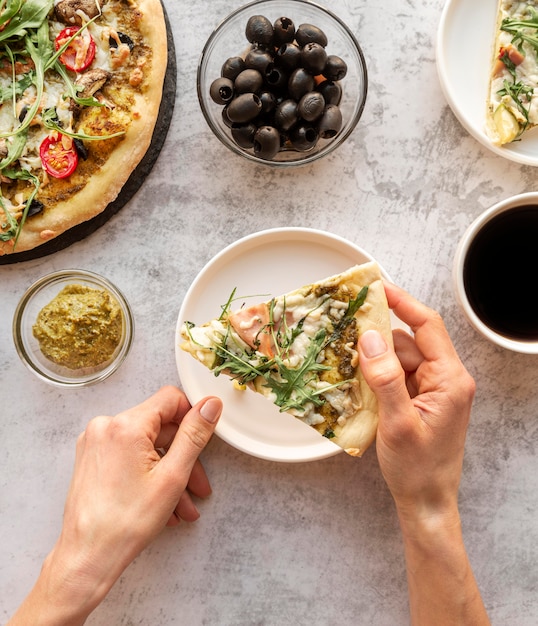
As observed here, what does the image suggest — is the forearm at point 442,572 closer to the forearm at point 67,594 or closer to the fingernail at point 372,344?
the fingernail at point 372,344

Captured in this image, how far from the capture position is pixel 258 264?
2.03 m

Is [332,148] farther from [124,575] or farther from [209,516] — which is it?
[124,575]

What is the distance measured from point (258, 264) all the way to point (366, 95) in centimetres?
63

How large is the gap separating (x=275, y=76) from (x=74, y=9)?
0.63 metres

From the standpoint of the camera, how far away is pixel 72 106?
76.3 inches

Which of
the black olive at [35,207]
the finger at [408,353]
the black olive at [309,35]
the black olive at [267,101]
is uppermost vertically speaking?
the black olive at [309,35]

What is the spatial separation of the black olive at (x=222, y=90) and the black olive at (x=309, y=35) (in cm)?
24

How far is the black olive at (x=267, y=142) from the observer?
6.10 feet

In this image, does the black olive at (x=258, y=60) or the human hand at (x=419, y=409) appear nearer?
the human hand at (x=419, y=409)

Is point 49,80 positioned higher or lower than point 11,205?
higher

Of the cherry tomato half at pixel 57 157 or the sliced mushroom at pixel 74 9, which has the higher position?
the sliced mushroom at pixel 74 9

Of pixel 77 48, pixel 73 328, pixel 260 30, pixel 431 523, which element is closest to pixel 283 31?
pixel 260 30

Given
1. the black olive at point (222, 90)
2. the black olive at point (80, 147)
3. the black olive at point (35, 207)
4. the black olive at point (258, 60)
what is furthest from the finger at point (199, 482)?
the black olive at point (258, 60)

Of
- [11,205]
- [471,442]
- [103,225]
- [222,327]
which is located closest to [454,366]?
[471,442]
